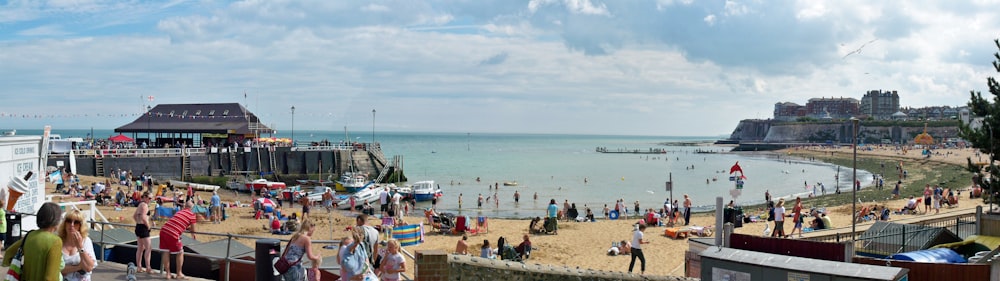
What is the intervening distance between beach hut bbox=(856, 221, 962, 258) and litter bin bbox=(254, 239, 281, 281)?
9.65 m

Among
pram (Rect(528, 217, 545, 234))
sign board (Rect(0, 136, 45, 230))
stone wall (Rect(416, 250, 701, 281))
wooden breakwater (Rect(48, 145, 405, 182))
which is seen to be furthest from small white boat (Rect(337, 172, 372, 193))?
stone wall (Rect(416, 250, 701, 281))

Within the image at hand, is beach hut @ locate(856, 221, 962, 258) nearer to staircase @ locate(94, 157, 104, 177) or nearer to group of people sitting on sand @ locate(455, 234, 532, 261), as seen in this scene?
group of people sitting on sand @ locate(455, 234, 532, 261)

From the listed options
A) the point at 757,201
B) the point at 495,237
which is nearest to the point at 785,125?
the point at 757,201

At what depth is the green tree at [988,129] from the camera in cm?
1593

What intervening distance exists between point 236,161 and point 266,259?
146 feet

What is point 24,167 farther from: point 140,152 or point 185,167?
point 185,167

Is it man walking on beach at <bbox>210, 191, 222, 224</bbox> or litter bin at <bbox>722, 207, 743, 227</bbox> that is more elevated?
litter bin at <bbox>722, 207, 743, 227</bbox>

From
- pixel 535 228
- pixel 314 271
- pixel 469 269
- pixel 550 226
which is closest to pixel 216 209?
pixel 535 228

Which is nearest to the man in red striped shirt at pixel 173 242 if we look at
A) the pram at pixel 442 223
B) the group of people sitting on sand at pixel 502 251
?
the group of people sitting on sand at pixel 502 251

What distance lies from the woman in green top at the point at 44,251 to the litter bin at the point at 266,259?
2.59m

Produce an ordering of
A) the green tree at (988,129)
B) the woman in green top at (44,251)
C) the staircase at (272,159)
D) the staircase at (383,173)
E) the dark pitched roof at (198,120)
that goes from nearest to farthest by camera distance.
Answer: the woman in green top at (44,251), the green tree at (988,129), the staircase at (272,159), the staircase at (383,173), the dark pitched roof at (198,120)

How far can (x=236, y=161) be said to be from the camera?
48688 millimetres

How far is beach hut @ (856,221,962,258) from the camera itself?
11.9 metres

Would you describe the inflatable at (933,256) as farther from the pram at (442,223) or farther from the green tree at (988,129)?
the pram at (442,223)
